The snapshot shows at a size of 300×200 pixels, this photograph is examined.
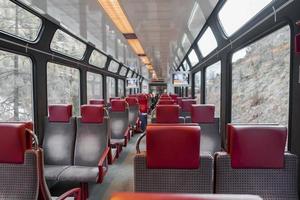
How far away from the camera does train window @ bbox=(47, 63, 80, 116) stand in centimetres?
446

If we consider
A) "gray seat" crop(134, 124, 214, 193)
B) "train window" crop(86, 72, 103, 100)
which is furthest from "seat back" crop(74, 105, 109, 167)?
"train window" crop(86, 72, 103, 100)

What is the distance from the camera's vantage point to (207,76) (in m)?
6.73

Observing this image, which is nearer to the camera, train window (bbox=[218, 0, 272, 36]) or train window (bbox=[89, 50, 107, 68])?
train window (bbox=[218, 0, 272, 36])

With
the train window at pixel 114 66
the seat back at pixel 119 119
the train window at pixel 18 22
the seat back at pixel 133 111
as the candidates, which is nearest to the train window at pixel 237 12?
the seat back at pixel 119 119

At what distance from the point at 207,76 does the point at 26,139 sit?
5318 mm

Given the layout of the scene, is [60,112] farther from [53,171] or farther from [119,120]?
[119,120]

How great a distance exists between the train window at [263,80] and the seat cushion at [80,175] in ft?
6.79

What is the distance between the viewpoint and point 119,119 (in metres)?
5.73

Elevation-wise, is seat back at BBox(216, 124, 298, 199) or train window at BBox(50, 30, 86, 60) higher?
train window at BBox(50, 30, 86, 60)

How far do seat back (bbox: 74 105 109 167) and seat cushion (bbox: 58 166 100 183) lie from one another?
0.29m

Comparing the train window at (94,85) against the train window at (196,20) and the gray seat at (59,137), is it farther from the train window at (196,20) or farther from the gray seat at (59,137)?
the gray seat at (59,137)

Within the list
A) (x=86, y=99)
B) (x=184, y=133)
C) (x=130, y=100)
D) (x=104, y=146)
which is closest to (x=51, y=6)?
(x=104, y=146)

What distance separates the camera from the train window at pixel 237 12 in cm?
306

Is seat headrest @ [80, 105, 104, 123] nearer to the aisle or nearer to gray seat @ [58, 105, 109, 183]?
gray seat @ [58, 105, 109, 183]
